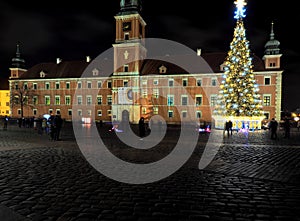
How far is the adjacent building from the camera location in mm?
38969

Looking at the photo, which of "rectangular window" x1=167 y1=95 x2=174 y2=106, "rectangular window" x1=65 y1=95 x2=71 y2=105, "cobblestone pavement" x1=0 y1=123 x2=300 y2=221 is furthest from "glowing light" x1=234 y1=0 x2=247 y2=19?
"rectangular window" x1=65 y1=95 x2=71 y2=105

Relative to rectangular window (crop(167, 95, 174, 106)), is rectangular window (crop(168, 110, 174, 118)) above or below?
below

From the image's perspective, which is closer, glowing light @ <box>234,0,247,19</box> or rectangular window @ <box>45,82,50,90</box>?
glowing light @ <box>234,0,247,19</box>

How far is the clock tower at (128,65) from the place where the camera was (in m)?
43.2

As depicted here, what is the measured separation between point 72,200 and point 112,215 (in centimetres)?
116

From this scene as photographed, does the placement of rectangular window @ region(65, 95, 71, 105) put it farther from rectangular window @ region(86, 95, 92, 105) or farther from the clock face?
the clock face

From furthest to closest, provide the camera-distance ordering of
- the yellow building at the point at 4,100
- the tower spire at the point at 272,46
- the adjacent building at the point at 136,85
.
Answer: the yellow building at the point at 4,100
the adjacent building at the point at 136,85
the tower spire at the point at 272,46

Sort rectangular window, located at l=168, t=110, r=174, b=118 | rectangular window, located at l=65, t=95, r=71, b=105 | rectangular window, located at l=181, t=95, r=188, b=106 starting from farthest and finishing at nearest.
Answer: rectangular window, located at l=65, t=95, r=71, b=105, rectangular window, located at l=168, t=110, r=174, b=118, rectangular window, located at l=181, t=95, r=188, b=106

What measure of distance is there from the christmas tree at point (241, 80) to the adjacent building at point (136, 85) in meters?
15.5

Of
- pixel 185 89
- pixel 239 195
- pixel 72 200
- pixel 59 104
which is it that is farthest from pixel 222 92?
pixel 59 104

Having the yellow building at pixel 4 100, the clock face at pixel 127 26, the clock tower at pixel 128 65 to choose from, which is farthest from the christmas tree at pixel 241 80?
the yellow building at pixel 4 100

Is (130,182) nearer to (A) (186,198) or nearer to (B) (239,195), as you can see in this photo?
(A) (186,198)

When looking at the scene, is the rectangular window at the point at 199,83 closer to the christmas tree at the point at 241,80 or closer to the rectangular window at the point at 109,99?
the christmas tree at the point at 241,80

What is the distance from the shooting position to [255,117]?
2547 cm
